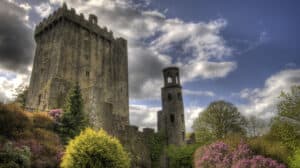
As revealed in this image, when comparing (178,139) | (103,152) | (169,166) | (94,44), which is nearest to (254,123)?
(178,139)

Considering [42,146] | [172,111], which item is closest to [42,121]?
[42,146]

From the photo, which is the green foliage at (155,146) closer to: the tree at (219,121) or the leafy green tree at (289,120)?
the tree at (219,121)

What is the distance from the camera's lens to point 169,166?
28781 millimetres

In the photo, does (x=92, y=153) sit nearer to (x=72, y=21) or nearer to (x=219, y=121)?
(x=72, y=21)

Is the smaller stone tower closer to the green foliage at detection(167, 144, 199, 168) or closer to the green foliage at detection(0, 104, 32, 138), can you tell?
the green foliage at detection(167, 144, 199, 168)

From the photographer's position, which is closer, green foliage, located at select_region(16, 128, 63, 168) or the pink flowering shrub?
green foliage, located at select_region(16, 128, 63, 168)

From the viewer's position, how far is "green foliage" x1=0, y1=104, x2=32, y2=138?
1538 centimetres

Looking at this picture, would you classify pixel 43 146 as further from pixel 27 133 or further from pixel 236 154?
pixel 236 154

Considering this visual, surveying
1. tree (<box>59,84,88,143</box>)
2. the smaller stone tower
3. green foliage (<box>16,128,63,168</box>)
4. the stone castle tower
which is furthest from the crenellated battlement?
green foliage (<box>16,128,63,168</box>)

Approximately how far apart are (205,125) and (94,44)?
17.8m

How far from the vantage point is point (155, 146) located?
95.3 feet

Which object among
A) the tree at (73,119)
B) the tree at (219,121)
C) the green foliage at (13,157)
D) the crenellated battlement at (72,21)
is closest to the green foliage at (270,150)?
the tree at (73,119)

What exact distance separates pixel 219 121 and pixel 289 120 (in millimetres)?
14320

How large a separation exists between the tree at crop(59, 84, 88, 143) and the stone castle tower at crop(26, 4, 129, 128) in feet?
5.83
